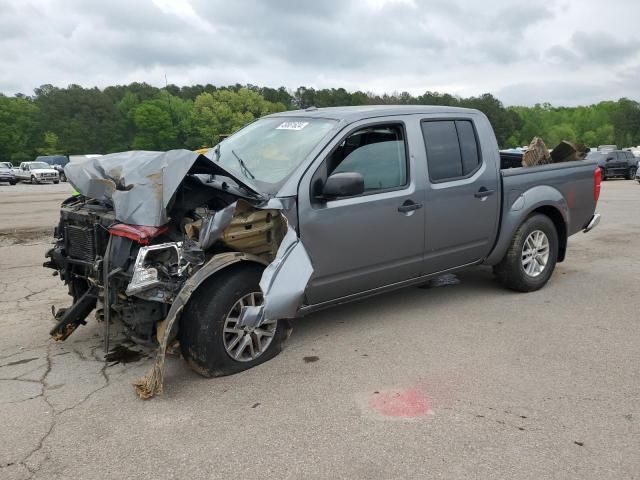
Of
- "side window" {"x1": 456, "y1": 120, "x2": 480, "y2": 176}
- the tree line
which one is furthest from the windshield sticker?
the tree line

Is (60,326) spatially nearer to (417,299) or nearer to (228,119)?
(417,299)

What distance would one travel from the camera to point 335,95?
106750mm

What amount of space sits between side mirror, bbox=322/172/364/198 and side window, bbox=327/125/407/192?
0.22 meters

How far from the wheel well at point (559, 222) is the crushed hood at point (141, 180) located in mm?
3453

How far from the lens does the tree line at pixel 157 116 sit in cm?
8400

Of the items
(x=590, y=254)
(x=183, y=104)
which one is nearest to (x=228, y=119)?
(x=183, y=104)

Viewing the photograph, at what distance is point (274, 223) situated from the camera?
3803 millimetres

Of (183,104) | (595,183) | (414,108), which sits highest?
(183,104)

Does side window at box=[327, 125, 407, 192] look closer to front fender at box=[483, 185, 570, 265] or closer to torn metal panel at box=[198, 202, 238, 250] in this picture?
torn metal panel at box=[198, 202, 238, 250]

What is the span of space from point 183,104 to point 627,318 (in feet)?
338

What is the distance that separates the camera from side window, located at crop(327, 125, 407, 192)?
4207mm

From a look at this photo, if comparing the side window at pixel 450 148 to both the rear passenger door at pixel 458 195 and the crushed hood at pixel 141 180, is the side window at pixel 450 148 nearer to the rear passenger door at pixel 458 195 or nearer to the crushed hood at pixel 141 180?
the rear passenger door at pixel 458 195

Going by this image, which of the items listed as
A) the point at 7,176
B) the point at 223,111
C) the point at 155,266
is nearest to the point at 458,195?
the point at 155,266

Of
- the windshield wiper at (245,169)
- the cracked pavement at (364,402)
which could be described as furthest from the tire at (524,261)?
the windshield wiper at (245,169)
